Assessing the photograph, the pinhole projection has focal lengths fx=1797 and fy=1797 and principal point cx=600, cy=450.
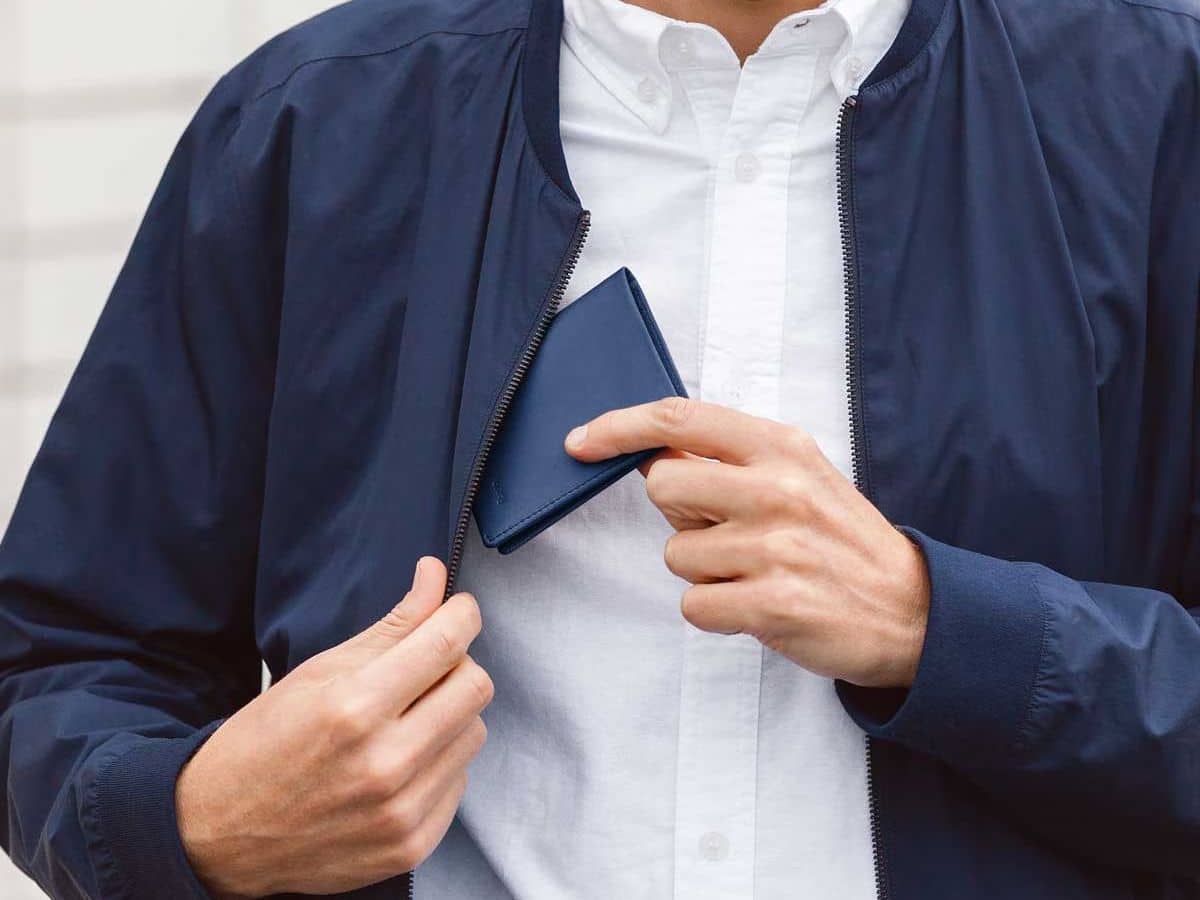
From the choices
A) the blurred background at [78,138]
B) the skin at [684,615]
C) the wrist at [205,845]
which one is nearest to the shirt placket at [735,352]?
the skin at [684,615]

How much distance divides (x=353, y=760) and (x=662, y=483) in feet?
1.08

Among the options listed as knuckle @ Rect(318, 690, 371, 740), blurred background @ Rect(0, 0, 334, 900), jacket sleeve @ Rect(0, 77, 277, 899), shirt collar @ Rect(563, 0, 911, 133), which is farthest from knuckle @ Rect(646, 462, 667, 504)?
blurred background @ Rect(0, 0, 334, 900)

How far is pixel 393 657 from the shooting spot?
55.9 inches

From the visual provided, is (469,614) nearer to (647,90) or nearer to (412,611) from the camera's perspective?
(412,611)

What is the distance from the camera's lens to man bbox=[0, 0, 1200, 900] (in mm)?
1420

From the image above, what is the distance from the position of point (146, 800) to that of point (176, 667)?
0.80 ft

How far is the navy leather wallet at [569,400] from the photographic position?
1452 mm

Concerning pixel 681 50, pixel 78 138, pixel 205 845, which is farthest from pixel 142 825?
pixel 78 138

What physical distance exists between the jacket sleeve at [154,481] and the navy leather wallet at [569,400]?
1.08ft

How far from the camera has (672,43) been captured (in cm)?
164

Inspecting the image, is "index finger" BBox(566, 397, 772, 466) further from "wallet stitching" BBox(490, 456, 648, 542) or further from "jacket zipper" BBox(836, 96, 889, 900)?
"jacket zipper" BBox(836, 96, 889, 900)

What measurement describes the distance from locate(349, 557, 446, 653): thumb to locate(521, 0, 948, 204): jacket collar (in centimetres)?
36

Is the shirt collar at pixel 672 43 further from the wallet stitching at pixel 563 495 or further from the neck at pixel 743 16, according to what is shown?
the wallet stitching at pixel 563 495

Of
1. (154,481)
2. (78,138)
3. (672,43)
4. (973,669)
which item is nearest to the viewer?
(973,669)
